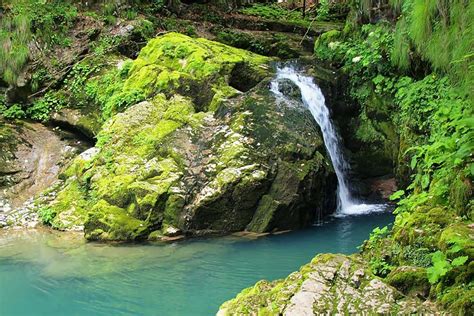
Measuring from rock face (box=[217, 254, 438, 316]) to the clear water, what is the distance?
54.4 inches

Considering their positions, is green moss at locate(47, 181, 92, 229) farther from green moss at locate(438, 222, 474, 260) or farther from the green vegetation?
green moss at locate(438, 222, 474, 260)

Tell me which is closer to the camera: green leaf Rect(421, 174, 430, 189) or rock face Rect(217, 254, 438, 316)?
rock face Rect(217, 254, 438, 316)

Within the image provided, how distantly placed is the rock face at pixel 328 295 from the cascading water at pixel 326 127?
5.23 m

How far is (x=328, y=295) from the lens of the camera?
3539 millimetres

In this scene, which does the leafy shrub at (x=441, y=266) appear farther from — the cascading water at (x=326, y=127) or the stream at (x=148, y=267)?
the cascading water at (x=326, y=127)

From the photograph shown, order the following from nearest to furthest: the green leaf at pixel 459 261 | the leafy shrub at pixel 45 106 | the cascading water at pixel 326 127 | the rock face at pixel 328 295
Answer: the green leaf at pixel 459 261, the rock face at pixel 328 295, the cascading water at pixel 326 127, the leafy shrub at pixel 45 106

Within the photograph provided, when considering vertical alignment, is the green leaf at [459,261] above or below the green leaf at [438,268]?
above

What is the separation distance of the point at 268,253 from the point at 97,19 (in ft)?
30.3

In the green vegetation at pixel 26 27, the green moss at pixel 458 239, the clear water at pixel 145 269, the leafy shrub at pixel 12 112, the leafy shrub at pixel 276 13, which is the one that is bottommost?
the clear water at pixel 145 269

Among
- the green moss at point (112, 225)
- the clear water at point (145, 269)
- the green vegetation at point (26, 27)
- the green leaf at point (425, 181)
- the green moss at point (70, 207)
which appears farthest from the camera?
the green vegetation at point (26, 27)

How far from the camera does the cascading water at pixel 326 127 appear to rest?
9188 mm

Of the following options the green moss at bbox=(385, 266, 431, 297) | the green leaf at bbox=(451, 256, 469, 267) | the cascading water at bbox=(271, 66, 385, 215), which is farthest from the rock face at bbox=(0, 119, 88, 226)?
the green leaf at bbox=(451, 256, 469, 267)

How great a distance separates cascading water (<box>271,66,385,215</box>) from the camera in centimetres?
919

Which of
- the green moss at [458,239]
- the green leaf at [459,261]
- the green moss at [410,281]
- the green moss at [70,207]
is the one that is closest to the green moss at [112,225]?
the green moss at [70,207]
